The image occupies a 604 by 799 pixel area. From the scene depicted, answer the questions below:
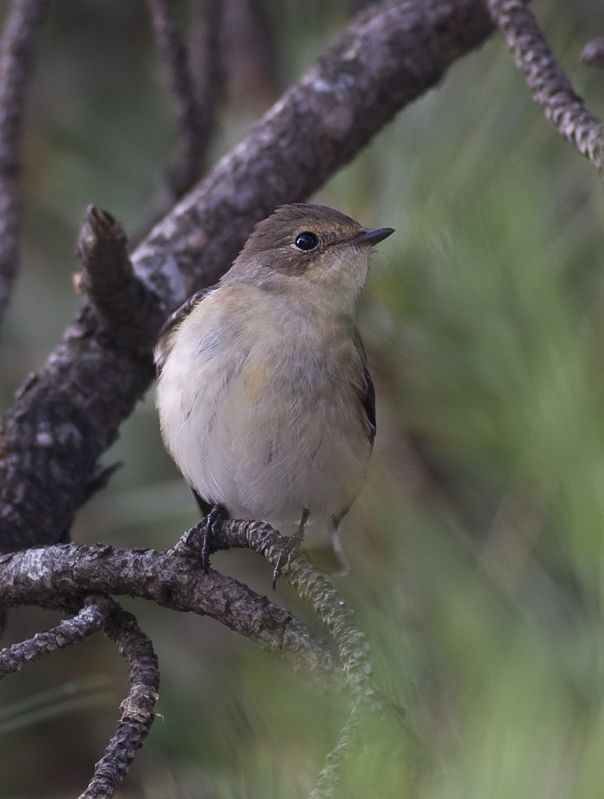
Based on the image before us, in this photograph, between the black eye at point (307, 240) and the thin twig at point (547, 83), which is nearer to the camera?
the thin twig at point (547, 83)

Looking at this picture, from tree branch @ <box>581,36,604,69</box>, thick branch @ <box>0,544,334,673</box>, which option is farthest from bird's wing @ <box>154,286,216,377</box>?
tree branch @ <box>581,36,604,69</box>

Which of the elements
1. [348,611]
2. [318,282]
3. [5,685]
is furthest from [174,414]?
[348,611]

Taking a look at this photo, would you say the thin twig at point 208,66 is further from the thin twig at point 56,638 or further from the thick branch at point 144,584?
the thin twig at point 56,638

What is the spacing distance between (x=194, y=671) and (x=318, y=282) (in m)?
1.33

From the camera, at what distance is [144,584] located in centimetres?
215

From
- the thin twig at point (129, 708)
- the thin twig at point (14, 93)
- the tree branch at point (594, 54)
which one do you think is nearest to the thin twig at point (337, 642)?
the thin twig at point (129, 708)

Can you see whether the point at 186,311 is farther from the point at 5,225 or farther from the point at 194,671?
the point at 194,671

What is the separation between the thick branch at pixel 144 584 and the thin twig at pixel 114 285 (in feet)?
3.15

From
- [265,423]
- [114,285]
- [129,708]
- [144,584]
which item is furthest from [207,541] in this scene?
[114,285]

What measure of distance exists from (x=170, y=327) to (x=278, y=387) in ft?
1.62

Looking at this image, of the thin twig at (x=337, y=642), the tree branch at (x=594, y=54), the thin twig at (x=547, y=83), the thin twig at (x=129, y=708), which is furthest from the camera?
the tree branch at (x=594, y=54)

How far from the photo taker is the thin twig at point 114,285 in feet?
9.77

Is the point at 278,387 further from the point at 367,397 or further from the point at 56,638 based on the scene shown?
the point at 56,638

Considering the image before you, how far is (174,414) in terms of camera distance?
3.35 metres
